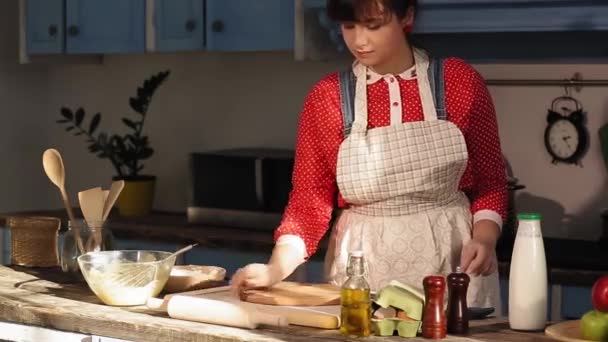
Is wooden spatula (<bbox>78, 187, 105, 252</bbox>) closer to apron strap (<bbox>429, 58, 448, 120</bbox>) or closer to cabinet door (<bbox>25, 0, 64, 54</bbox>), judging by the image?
apron strap (<bbox>429, 58, 448, 120</bbox>)

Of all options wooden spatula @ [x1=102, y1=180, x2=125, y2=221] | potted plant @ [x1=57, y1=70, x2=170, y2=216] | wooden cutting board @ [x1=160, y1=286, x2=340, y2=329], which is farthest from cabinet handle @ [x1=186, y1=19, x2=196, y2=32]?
wooden cutting board @ [x1=160, y1=286, x2=340, y2=329]

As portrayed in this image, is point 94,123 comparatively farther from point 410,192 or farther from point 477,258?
point 477,258

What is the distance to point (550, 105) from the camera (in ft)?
14.3

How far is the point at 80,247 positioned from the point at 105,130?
2631 mm

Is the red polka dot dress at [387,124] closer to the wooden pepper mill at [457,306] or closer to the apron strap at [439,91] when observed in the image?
the apron strap at [439,91]

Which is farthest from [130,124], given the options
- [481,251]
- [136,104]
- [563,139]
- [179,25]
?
[481,251]

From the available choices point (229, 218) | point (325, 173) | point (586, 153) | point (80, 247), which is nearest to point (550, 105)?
point (586, 153)

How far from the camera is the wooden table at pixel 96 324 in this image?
2385 mm

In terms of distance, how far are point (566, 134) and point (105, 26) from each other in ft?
6.32

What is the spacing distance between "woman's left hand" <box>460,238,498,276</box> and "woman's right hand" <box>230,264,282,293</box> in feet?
1.42

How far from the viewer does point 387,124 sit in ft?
9.68

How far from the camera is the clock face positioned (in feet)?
14.0

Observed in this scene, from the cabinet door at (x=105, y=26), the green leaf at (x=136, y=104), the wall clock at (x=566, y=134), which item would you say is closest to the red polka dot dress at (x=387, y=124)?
the wall clock at (x=566, y=134)

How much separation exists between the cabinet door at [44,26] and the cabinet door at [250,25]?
80 cm
